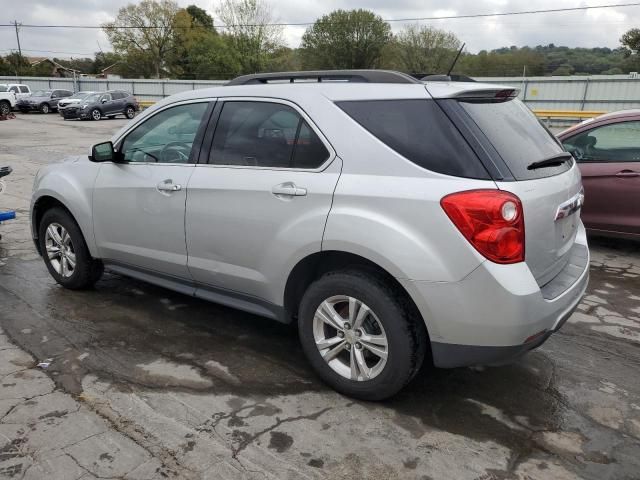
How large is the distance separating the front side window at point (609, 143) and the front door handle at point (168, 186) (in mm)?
4559

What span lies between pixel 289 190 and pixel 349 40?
235ft

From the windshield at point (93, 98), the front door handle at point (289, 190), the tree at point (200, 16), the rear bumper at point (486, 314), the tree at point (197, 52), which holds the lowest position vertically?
the rear bumper at point (486, 314)

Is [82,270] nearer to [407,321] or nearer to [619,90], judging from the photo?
[407,321]

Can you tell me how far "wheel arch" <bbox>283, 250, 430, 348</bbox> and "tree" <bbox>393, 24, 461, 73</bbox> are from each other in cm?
5965

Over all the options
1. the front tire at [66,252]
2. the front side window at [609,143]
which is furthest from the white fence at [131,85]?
the front tire at [66,252]

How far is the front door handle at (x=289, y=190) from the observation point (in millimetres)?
3145

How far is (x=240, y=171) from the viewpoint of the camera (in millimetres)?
3490

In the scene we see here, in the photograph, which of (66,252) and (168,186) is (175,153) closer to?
(168,186)

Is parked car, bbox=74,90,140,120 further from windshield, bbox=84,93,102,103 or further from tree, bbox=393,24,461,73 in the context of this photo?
tree, bbox=393,24,461,73

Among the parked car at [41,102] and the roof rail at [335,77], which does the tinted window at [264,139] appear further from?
the parked car at [41,102]

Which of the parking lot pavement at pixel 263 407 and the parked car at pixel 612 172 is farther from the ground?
the parked car at pixel 612 172

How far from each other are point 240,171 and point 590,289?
3512 mm

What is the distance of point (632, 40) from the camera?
47.6 meters

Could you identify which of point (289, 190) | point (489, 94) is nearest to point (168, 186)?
point (289, 190)
